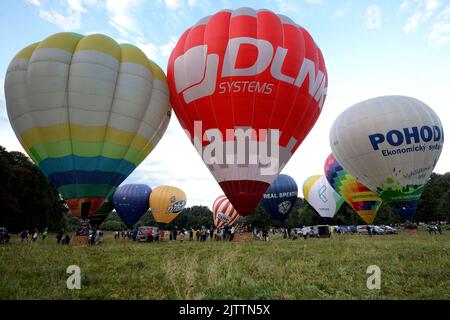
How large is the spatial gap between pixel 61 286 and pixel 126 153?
31.3 feet

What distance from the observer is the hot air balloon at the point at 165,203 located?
35.8 metres

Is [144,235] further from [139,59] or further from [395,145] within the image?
[395,145]

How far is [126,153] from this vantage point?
14.7 metres

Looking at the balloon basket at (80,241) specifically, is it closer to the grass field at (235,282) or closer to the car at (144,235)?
the grass field at (235,282)

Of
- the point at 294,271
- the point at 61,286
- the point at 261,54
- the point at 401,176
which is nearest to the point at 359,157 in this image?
the point at 401,176

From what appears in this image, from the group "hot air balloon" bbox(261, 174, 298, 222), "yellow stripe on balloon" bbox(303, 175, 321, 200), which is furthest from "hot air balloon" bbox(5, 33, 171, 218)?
"yellow stripe on balloon" bbox(303, 175, 321, 200)

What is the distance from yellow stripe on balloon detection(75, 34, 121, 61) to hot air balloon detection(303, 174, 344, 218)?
3241 cm

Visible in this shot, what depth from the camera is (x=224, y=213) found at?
4197 cm

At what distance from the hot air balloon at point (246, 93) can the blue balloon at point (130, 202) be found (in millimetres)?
20969

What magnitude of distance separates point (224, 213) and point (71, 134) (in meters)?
30.4

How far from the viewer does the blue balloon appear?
33.5m

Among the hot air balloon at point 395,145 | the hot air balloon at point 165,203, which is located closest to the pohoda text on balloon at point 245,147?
the hot air balloon at point 395,145

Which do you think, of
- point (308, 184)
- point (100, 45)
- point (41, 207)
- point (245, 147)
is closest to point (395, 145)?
point (245, 147)
